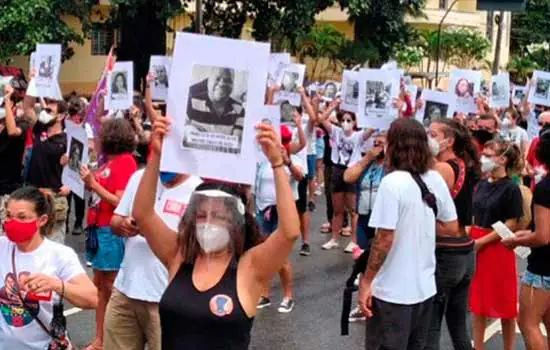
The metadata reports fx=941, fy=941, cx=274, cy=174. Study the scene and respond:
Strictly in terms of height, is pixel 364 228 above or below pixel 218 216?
below

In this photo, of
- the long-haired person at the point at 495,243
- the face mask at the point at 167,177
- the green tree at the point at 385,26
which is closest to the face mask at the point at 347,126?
the long-haired person at the point at 495,243

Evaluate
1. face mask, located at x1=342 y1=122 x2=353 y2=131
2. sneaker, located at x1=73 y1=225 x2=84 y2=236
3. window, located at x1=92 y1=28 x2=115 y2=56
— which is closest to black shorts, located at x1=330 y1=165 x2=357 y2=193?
face mask, located at x1=342 y1=122 x2=353 y2=131

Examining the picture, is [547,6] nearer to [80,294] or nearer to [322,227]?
[322,227]

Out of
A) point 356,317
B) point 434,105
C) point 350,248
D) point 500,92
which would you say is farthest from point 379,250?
point 500,92

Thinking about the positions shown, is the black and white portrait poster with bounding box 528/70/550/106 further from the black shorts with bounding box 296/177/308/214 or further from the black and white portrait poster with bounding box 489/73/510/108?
the black shorts with bounding box 296/177/308/214

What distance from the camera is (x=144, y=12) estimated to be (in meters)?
23.6

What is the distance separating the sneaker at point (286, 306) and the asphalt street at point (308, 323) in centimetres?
5

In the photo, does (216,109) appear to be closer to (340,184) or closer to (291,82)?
(340,184)

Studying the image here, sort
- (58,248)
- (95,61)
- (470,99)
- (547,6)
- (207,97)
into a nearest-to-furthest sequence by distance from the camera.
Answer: (207,97)
(58,248)
(470,99)
(95,61)
(547,6)

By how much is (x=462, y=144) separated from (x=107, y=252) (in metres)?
2.46

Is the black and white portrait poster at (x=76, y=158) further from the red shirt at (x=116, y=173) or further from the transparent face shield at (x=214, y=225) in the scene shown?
the transparent face shield at (x=214, y=225)

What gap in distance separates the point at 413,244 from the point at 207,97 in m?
2.02

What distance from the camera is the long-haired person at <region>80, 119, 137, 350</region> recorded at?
6141 mm

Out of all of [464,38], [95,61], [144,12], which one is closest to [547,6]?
[464,38]
